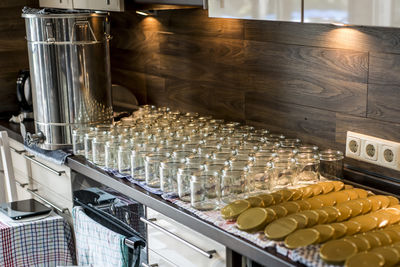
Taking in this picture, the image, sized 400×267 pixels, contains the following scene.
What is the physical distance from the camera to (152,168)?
223cm

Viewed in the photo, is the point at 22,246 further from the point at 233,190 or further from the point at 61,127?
the point at 233,190

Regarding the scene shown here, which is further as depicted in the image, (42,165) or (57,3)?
(57,3)

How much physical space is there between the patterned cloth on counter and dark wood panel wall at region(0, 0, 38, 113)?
3.57 ft

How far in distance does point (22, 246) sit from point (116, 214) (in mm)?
558

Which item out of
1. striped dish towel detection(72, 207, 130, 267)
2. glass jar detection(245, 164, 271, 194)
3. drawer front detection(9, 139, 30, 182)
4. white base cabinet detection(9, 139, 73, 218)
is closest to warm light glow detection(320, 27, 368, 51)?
glass jar detection(245, 164, 271, 194)

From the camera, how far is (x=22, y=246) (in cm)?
271

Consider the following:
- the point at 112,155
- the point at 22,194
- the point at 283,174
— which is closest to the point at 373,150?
the point at 283,174

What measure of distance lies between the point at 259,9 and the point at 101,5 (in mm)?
1034

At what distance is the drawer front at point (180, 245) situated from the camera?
187cm

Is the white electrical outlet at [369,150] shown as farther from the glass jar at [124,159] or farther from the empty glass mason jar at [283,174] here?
the glass jar at [124,159]

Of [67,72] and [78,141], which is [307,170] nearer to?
[78,141]

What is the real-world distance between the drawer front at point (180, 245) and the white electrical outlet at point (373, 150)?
2.31 ft

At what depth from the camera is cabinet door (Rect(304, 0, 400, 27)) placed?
5.24 feet

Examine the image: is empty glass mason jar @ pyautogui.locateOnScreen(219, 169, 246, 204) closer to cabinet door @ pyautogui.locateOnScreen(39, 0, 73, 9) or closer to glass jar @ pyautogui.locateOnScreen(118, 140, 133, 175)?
glass jar @ pyautogui.locateOnScreen(118, 140, 133, 175)
